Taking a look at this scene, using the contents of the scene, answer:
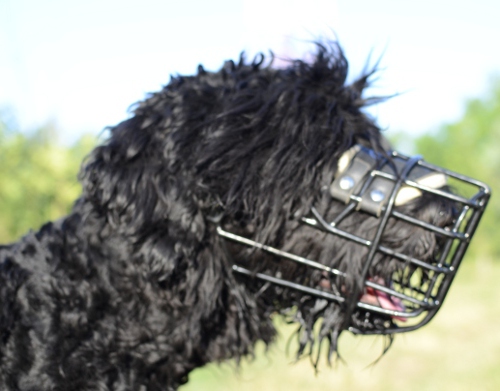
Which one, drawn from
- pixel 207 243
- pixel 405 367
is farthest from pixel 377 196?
pixel 405 367

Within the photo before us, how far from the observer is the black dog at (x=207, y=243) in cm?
176

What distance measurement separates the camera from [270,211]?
70.7 inches

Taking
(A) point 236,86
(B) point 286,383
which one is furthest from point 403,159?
(B) point 286,383

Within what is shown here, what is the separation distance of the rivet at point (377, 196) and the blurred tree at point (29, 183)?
12.4 ft

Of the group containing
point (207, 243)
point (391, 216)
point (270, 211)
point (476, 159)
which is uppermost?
point (476, 159)

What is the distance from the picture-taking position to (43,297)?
179 centimetres

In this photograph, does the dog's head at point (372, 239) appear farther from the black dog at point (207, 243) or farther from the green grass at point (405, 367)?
the green grass at point (405, 367)

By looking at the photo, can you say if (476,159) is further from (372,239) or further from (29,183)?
(372,239)

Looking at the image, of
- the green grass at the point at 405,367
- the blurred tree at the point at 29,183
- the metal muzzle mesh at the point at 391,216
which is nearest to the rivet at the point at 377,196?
the metal muzzle mesh at the point at 391,216

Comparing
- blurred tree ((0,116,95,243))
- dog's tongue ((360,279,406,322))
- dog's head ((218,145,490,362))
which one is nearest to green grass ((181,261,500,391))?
dog's tongue ((360,279,406,322))

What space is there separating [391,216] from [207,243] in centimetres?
54

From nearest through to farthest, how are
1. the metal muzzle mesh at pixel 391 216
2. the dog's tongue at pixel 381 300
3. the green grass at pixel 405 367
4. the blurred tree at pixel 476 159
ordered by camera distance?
the metal muzzle mesh at pixel 391 216 < the dog's tongue at pixel 381 300 < the green grass at pixel 405 367 < the blurred tree at pixel 476 159

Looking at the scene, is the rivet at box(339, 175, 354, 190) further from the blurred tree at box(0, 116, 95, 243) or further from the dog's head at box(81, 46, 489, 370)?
the blurred tree at box(0, 116, 95, 243)

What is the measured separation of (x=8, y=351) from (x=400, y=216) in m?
1.17
